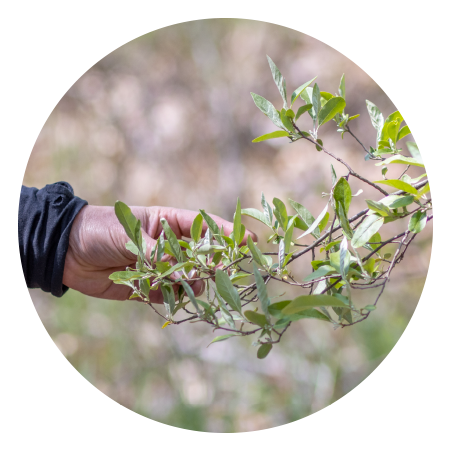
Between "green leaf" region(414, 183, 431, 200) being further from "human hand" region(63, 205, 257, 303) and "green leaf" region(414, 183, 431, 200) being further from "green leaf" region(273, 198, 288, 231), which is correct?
"human hand" region(63, 205, 257, 303)

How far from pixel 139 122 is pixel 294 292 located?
1.32 meters

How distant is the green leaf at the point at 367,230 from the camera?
1.85ft

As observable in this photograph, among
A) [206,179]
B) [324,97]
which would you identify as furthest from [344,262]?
[206,179]

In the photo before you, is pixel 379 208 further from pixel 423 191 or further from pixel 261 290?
pixel 261 290

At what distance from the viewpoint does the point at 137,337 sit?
217 centimetres

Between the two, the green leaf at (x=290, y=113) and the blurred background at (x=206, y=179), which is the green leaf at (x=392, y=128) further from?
the blurred background at (x=206, y=179)

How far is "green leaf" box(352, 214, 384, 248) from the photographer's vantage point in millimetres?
564

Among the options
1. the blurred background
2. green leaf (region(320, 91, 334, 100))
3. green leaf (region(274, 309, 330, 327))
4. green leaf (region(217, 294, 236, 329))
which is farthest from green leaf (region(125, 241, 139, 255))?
the blurred background

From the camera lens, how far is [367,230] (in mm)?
571

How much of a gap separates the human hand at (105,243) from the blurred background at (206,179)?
0.93m

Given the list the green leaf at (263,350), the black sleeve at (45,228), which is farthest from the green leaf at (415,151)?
the black sleeve at (45,228)

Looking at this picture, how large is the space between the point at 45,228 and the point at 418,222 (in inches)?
33.5

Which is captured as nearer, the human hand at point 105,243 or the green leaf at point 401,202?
the green leaf at point 401,202

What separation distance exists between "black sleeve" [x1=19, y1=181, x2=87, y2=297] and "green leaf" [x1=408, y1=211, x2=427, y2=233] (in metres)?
0.79
